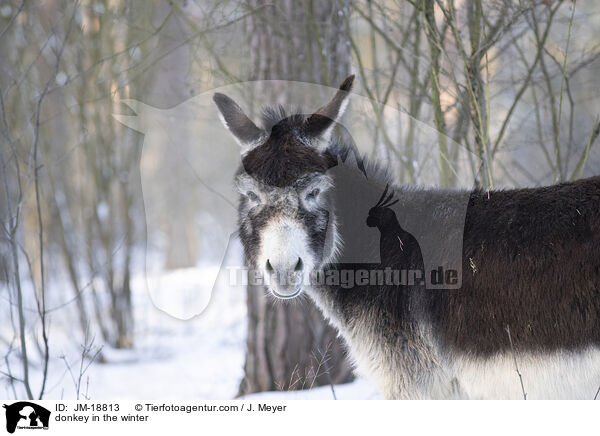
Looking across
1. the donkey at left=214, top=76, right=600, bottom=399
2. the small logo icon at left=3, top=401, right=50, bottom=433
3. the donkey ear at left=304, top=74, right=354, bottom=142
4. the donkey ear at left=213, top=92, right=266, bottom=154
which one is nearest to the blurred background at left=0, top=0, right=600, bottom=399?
the small logo icon at left=3, top=401, right=50, bottom=433

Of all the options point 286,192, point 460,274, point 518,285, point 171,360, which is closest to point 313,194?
point 286,192

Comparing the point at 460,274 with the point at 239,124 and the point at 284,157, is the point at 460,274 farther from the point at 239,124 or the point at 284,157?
the point at 239,124

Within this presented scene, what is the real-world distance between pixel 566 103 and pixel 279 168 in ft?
10.6

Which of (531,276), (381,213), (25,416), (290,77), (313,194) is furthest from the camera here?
(290,77)

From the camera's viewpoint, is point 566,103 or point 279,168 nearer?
point 279,168

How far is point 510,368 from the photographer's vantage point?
274 centimetres

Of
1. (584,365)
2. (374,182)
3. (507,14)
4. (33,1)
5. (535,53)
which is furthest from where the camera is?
(33,1)

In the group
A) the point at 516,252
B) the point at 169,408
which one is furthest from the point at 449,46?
the point at 169,408

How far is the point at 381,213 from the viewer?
314cm

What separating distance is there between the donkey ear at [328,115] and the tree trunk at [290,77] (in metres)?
1.42

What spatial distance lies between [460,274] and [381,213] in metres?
0.58

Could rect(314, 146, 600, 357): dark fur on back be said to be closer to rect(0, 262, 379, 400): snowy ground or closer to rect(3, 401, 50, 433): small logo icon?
rect(0, 262, 379, 400): snowy ground

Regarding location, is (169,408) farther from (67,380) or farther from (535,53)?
(535,53)

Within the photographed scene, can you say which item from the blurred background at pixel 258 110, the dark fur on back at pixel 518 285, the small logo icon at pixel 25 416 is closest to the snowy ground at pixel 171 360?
the blurred background at pixel 258 110
